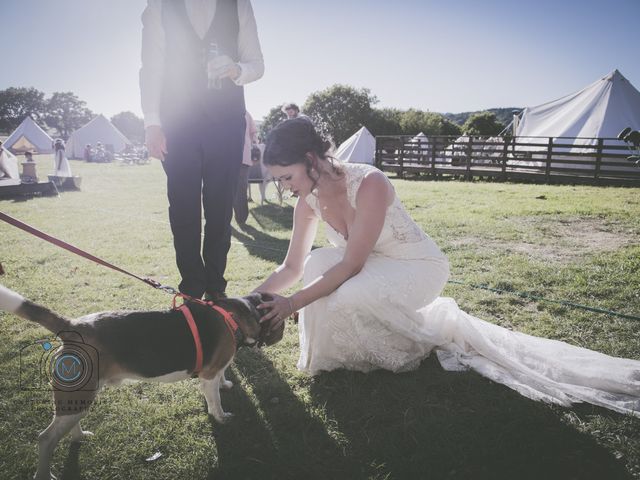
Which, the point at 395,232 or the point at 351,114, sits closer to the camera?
the point at 395,232

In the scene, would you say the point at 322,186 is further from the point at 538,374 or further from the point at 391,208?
the point at 538,374

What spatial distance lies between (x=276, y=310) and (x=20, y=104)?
120 meters

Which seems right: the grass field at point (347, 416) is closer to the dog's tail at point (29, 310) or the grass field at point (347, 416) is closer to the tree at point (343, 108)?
the dog's tail at point (29, 310)

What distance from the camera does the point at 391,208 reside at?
2.95 metres

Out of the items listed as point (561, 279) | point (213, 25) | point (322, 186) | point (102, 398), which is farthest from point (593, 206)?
point (102, 398)

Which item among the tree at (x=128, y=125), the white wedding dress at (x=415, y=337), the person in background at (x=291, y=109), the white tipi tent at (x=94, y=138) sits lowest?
the white wedding dress at (x=415, y=337)

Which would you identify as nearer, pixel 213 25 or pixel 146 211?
pixel 213 25

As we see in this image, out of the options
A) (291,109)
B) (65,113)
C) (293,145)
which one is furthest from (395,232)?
(65,113)

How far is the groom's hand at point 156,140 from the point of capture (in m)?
2.86

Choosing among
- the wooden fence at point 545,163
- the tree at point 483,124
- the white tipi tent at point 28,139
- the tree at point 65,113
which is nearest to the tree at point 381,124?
the tree at point 483,124

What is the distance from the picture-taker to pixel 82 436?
219cm

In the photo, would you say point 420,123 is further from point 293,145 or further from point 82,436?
point 82,436

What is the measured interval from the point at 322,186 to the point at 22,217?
908 cm

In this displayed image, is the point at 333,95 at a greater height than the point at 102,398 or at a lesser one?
greater
